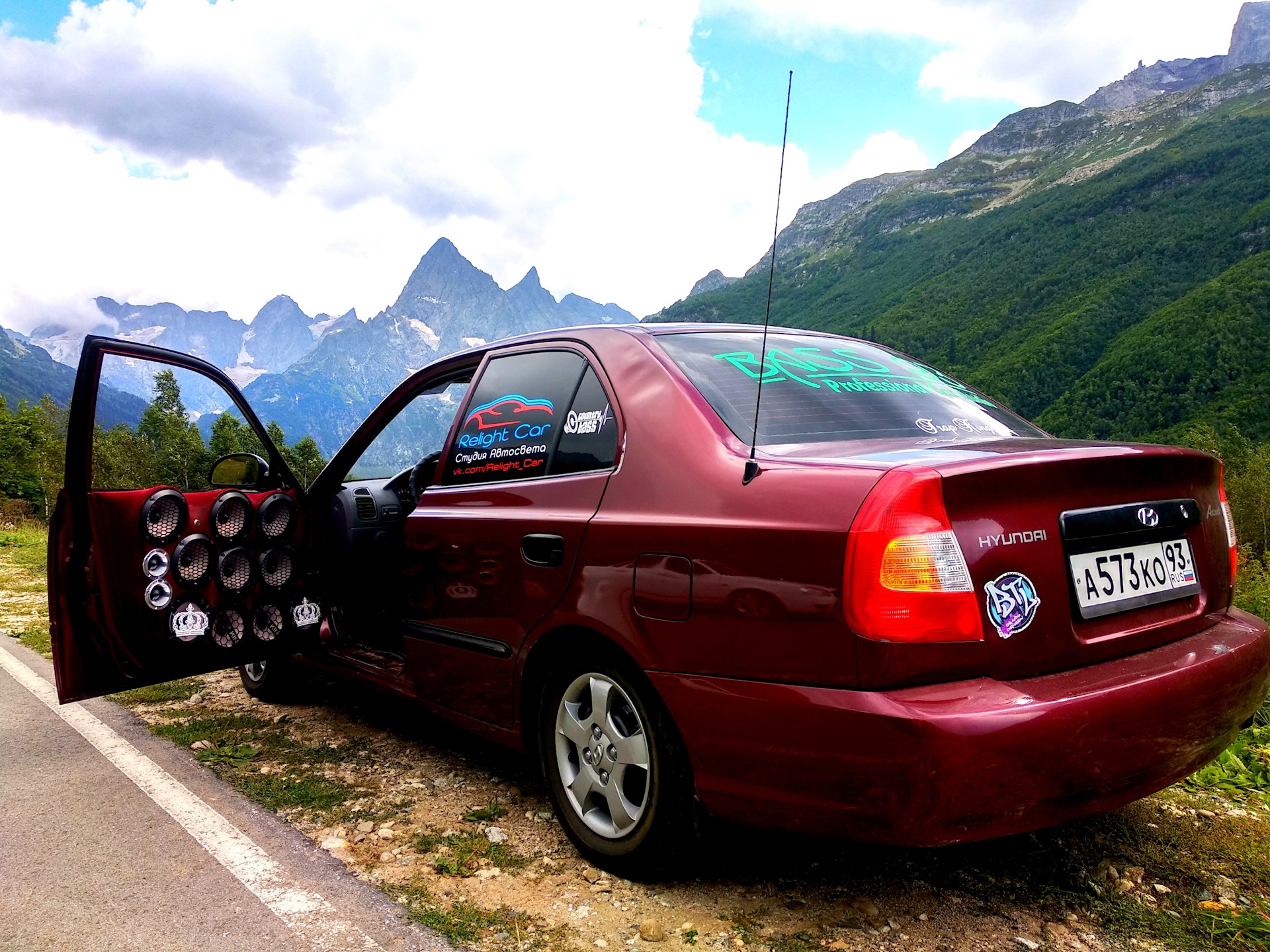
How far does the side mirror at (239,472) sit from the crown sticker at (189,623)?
1.80 ft

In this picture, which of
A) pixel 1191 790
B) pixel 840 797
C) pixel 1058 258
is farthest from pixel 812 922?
pixel 1058 258

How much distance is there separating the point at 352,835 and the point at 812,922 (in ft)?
4.89

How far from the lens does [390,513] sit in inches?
167

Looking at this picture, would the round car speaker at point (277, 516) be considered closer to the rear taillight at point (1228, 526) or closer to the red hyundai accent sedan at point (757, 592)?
the red hyundai accent sedan at point (757, 592)

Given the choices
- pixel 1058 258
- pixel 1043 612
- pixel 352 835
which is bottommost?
pixel 352 835

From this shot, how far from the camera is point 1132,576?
6.77 feet

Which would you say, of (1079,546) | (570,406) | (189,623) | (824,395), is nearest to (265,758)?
(189,623)

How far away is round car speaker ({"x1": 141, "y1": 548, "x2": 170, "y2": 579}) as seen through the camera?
3.17 metres

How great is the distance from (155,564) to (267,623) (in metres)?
0.51

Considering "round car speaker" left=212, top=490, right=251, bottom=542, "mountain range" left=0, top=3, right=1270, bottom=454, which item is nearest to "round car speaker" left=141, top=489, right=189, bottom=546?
"round car speaker" left=212, top=490, right=251, bottom=542

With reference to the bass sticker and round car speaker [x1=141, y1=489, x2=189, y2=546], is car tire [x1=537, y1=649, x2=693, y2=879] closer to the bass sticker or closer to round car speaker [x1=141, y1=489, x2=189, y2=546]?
the bass sticker

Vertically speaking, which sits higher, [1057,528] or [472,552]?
[1057,528]

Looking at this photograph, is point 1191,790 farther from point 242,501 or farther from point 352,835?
point 242,501

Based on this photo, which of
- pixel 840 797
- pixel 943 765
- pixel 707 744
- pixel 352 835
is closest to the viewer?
pixel 943 765
